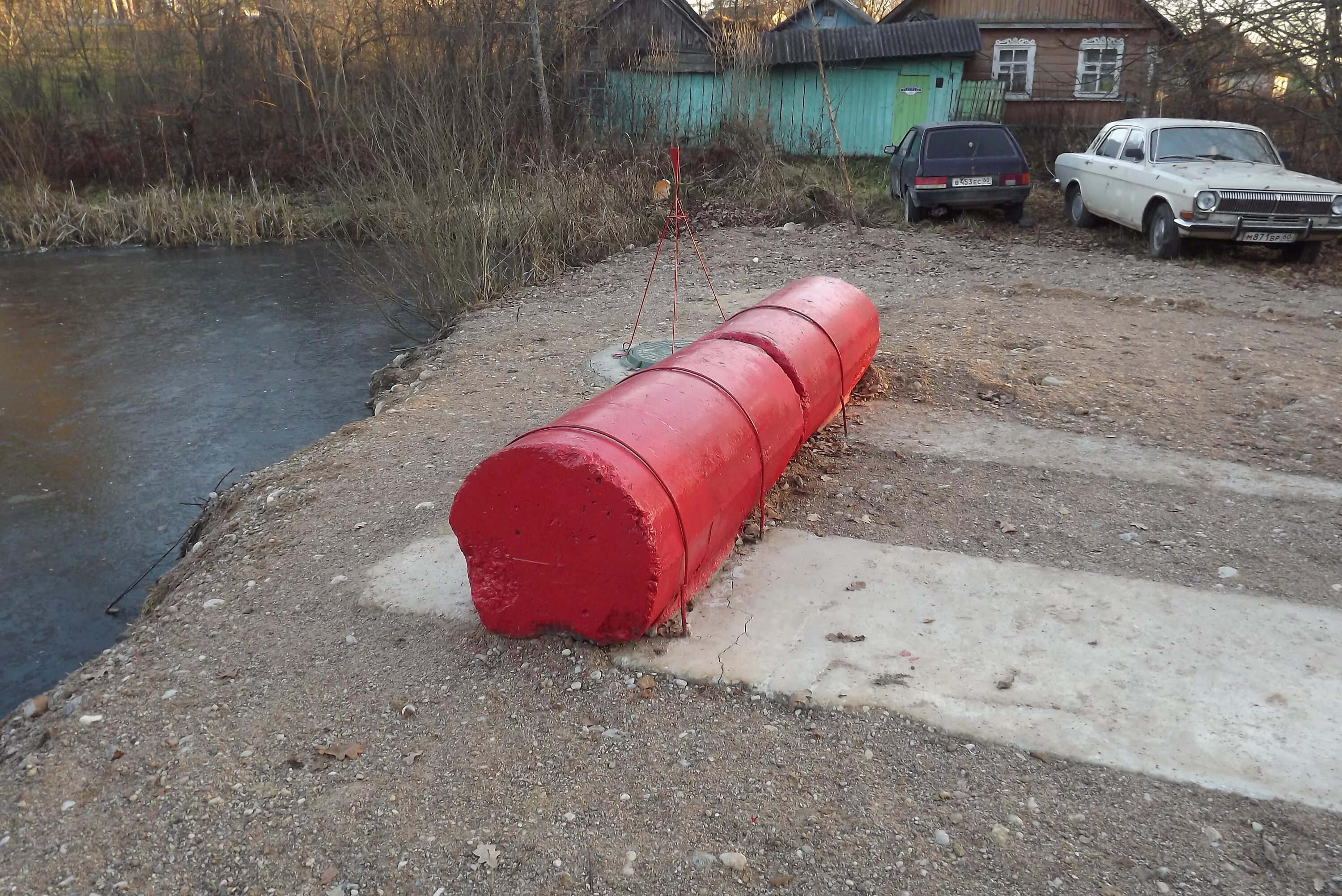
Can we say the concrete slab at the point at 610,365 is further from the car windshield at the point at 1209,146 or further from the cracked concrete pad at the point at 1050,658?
the car windshield at the point at 1209,146

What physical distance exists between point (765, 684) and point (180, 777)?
7.20 feet

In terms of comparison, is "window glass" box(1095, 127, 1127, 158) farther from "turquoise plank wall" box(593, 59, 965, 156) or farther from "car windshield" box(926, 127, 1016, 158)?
"turquoise plank wall" box(593, 59, 965, 156)

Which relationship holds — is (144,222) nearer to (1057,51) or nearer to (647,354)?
(647,354)

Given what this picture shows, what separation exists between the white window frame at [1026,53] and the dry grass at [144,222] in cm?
1581

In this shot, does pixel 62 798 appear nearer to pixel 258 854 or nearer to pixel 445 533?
pixel 258 854

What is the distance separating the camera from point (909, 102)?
21641mm

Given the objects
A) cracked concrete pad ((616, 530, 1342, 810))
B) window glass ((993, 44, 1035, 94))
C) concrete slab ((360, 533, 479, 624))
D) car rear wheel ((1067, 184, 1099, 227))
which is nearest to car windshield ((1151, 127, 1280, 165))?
car rear wheel ((1067, 184, 1099, 227))

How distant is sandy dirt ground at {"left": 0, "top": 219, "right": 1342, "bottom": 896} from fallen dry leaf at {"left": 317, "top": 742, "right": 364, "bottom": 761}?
0.02 m

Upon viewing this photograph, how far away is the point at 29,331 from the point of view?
Answer: 12734 mm

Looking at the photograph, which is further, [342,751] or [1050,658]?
[1050,658]

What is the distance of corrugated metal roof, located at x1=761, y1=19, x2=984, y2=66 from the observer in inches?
808

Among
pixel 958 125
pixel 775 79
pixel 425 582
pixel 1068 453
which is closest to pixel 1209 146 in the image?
pixel 958 125

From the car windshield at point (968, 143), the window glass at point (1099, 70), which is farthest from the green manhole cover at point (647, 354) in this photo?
the window glass at point (1099, 70)

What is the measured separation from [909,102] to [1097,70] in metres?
4.60
